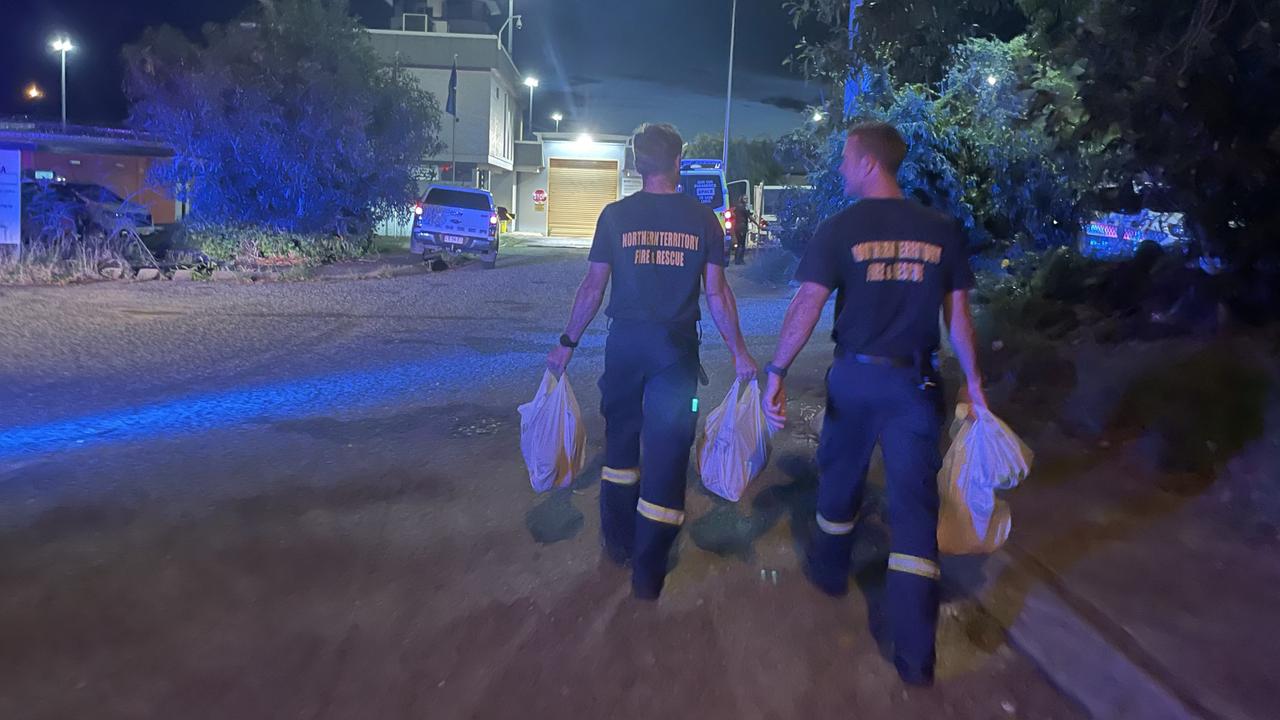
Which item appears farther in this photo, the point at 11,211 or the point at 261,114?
the point at 261,114

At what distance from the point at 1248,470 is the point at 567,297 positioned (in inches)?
490

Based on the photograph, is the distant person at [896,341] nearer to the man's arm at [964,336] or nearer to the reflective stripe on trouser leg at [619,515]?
the man's arm at [964,336]

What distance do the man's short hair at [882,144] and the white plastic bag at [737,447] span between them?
114 centimetres

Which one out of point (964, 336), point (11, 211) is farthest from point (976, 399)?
point (11, 211)

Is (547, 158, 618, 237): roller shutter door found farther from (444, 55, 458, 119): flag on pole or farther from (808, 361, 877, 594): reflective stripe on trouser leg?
(808, 361, 877, 594): reflective stripe on trouser leg

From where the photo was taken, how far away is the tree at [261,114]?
2325 centimetres

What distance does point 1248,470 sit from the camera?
553 centimetres

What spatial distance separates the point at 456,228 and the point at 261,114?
4.85 metres

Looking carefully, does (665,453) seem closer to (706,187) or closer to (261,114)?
(261,114)

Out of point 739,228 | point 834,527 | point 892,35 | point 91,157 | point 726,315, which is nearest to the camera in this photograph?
point 834,527

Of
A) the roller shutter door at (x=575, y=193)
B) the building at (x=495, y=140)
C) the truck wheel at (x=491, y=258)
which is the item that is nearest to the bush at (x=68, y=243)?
the truck wheel at (x=491, y=258)

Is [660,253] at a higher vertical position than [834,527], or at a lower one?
higher

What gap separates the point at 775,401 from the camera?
4.26 metres

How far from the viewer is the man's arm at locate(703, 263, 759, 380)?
14.8ft
